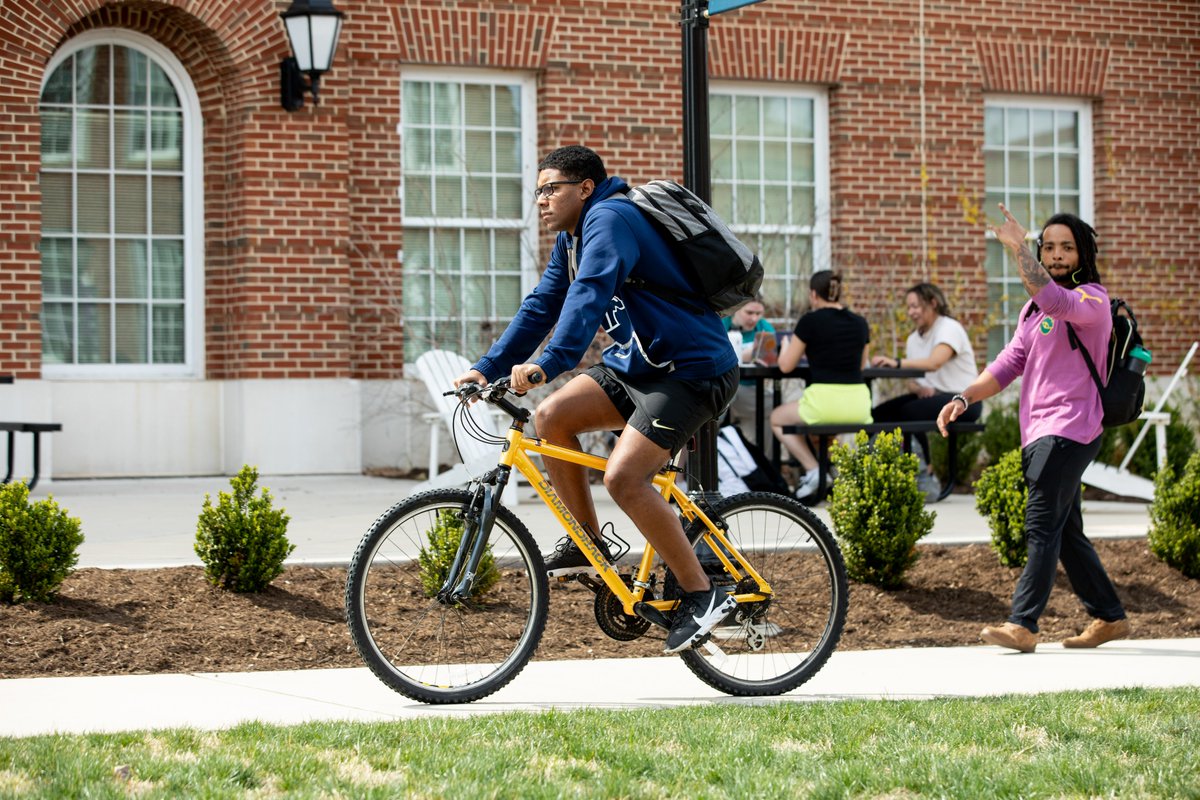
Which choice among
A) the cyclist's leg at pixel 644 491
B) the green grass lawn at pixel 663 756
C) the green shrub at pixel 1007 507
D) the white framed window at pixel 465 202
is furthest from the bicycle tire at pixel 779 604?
the white framed window at pixel 465 202

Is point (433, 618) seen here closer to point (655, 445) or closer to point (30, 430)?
point (655, 445)

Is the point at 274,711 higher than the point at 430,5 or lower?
lower

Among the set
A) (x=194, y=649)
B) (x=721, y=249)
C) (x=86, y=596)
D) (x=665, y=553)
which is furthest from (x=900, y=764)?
(x=86, y=596)

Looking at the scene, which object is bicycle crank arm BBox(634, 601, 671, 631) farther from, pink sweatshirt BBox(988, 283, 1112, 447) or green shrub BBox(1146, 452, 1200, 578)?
green shrub BBox(1146, 452, 1200, 578)

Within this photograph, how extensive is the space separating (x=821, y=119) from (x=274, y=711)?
10784 mm

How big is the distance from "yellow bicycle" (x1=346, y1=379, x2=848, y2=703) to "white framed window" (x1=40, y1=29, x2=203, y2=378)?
7644 mm

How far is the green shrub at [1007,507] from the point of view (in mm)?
8523

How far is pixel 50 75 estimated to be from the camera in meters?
13.1

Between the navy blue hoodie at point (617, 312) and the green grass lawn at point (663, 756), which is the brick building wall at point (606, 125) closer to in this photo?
the navy blue hoodie at point (617, 312)

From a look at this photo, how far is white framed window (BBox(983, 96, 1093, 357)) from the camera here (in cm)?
1595

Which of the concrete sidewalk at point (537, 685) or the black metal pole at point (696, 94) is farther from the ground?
the black metal pole at point (696, 94)

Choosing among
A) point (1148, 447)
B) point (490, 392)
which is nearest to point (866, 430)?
point (1148, 447)

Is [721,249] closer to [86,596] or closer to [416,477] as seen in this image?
[86,596]

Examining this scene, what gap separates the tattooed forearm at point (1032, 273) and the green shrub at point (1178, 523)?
8.14 ft
